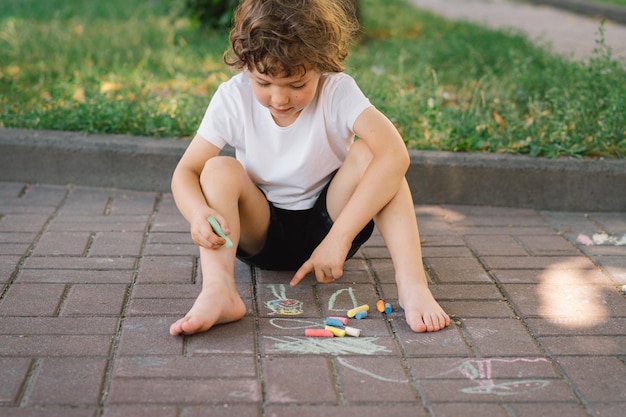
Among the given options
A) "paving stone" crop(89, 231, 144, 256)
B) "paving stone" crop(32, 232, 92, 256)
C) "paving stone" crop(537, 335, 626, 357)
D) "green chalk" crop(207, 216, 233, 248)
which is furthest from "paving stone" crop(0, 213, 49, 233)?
"paving stone" crop(537, 335, 626, 357)

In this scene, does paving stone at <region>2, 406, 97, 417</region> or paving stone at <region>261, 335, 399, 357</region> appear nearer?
paving stone at <region>2, 406, 97, 417</region>

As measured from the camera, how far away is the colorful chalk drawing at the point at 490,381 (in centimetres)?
230

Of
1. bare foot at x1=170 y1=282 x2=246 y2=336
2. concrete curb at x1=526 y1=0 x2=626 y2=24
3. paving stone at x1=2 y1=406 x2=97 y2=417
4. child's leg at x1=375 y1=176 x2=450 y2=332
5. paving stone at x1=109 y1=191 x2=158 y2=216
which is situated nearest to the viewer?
paving stone at x1=2 y1=406 x2=97 y2=417

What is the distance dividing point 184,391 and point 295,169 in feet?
3.25

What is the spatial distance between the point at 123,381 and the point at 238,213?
77 cm

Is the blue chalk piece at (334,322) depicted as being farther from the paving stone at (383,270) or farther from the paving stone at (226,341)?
the paving stone at (383,270)

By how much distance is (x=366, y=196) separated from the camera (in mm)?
2832

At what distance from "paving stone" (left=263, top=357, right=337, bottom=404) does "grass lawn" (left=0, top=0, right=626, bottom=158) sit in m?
2.07

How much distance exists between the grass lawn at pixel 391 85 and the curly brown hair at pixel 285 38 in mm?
1548

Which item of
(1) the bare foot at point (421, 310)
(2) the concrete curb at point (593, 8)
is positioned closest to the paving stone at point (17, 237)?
(1) the bare foot at point (421, 310)

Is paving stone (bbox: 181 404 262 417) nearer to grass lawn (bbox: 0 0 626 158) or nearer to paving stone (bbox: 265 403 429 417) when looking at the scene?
paving stone (bbox: 265 403 429 417)

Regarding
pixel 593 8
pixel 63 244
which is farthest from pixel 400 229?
pixel 593 8

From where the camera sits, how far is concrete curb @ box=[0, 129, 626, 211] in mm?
4086

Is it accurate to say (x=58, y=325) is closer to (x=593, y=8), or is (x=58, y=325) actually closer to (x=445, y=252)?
(x=445, y=252)
